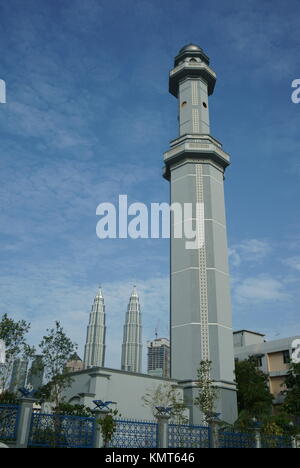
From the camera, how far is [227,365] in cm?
3169

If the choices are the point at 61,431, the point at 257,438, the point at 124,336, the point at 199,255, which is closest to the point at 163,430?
the point at 61,431

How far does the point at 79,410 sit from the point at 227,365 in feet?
40.1

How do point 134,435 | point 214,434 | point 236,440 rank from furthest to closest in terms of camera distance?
point 236,440 < point 214,434 < point 134,435

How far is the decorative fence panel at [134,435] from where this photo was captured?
1584 cm

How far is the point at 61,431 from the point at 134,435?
108 inches

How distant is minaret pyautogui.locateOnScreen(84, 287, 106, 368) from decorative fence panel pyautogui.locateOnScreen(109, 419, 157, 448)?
160 metres

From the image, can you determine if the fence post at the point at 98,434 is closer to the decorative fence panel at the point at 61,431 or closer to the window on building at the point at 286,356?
the decorative fence panel at the point at 61,431

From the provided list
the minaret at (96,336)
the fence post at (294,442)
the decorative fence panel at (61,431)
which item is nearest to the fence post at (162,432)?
the decorative fence panel at (61,431)

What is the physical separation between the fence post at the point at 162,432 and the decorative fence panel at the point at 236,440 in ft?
9.20

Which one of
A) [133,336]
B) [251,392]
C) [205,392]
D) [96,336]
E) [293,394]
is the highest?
[133,336]

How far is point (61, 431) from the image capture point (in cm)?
1534

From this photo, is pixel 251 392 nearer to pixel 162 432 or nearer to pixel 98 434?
pixel 162 432
